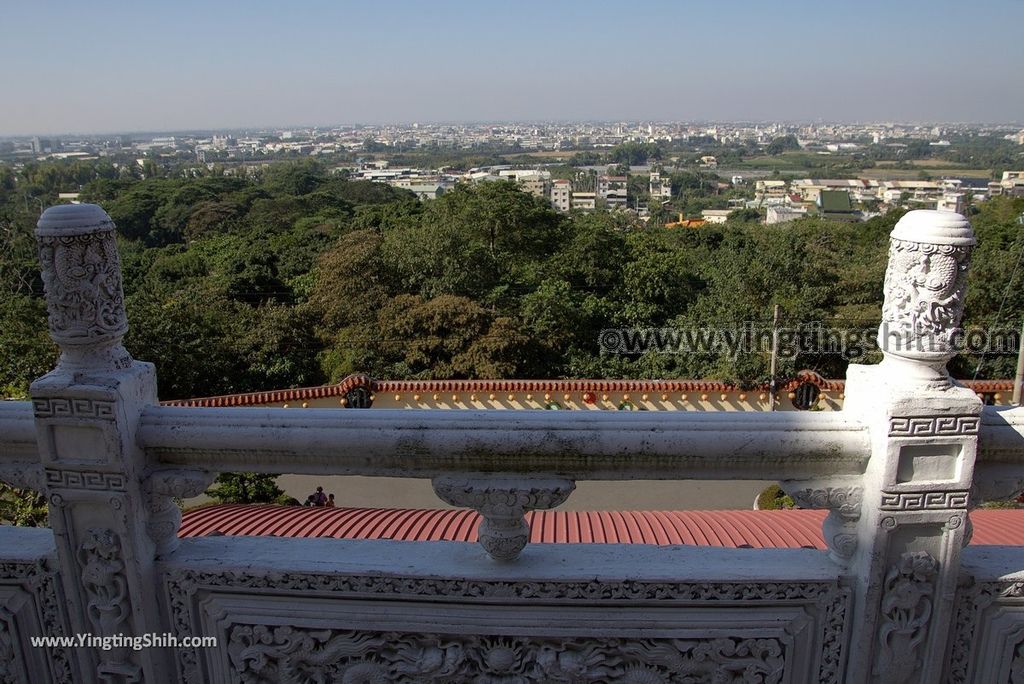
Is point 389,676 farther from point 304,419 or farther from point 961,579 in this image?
point 961,579

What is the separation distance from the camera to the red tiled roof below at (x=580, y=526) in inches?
99.0

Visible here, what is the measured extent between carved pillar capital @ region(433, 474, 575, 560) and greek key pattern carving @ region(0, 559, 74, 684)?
1.13 metres

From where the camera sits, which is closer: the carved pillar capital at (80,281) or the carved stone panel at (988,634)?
the carved pillar capital at (80,281)

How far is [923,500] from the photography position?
6.10ft

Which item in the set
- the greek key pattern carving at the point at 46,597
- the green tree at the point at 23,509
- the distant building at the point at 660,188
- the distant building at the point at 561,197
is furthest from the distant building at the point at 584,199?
the greek key pattern carving at the point at 46,597

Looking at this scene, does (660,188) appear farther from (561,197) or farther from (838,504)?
(838,504)

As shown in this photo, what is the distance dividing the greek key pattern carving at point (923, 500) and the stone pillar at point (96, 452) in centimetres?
188

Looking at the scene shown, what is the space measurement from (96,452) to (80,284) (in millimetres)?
436

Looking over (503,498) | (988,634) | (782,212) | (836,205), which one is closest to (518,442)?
(503,498)

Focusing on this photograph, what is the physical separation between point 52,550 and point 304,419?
0.83 m

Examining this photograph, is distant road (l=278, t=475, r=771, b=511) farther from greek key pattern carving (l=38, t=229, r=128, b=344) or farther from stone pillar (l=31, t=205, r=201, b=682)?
greek key pattern carving (l=38, t=229, r=128, b=344)

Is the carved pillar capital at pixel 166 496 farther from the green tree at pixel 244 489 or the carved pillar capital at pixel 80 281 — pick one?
the green tree at pixel 244 489

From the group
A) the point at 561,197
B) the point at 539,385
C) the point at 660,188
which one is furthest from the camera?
the point at 660,188

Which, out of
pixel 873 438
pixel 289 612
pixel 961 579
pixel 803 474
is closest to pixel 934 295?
pixel 873 438
